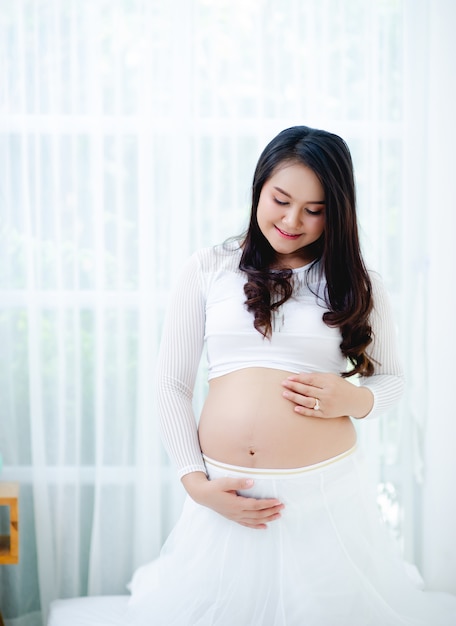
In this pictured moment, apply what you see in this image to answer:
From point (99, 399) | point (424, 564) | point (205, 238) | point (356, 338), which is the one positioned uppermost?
point (205, 238)

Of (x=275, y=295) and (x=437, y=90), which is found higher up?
(x=437, y=90)

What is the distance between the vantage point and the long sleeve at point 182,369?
5.32 feet

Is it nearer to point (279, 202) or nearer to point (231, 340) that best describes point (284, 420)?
point (231, 340)

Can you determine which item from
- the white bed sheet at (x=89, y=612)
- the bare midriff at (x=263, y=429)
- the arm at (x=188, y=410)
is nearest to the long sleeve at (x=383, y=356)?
the bare midriff at (x=263, y=429)

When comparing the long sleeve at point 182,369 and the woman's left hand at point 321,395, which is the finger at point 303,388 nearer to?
the woman's left hand at point 321,395

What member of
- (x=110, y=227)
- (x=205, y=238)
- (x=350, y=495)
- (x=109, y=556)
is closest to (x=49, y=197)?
(x=110, y=227)

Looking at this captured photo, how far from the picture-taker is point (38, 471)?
2.40 m

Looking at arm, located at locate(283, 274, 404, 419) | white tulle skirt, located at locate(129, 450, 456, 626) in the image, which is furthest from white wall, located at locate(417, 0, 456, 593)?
white tulle skirt, located at locate(129, 450, 456, 626)

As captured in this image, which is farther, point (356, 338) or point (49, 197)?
point (49, 197)

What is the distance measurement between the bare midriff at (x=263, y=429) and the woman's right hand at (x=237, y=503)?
0.07 meters

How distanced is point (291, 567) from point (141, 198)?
129cm

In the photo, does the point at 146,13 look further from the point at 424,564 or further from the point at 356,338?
the point at 424,564

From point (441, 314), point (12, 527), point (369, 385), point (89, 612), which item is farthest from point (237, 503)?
point (441, 314)

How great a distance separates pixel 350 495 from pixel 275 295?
48 cm
